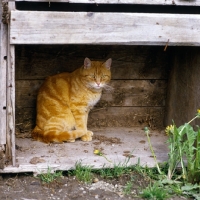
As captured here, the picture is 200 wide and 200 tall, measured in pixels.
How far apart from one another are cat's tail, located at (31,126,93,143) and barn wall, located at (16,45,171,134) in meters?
0.42

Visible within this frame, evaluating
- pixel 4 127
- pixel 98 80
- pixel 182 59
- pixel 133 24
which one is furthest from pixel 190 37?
pixel 4 127

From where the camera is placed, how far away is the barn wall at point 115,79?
213 inches

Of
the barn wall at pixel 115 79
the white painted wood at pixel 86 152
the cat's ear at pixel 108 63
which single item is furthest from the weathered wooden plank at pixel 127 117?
the cat's ear at pixel 108 63

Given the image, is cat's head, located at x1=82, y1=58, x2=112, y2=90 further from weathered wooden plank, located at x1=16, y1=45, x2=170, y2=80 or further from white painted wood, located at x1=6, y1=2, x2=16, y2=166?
white painted wood, located at x1=6, y1=2, x2=16, y2=166

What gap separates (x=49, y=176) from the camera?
4.14m

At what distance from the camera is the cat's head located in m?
5.21

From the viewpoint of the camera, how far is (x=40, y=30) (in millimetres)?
3879

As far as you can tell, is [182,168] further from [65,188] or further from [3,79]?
[3,79]

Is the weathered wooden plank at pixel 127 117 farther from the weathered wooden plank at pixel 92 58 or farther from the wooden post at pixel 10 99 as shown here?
the wooden post at pixel 10 99

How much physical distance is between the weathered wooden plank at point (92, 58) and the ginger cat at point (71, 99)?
0.86ft

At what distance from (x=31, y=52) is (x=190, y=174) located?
2.38m

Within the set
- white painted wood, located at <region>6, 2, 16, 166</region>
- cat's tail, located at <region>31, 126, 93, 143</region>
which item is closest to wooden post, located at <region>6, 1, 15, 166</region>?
white painted wood, located at <region>6, 2, 16, 166</region>

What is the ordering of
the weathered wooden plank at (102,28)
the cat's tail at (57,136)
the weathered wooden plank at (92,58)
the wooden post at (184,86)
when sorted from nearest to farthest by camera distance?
the weathered wooden plank at (102,28) → the wooden post at (184,86) → the cat's tail at (57,136) → the weathered wooden plank at (92,58)

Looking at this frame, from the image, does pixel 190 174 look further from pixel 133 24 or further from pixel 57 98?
pixel 57 98
